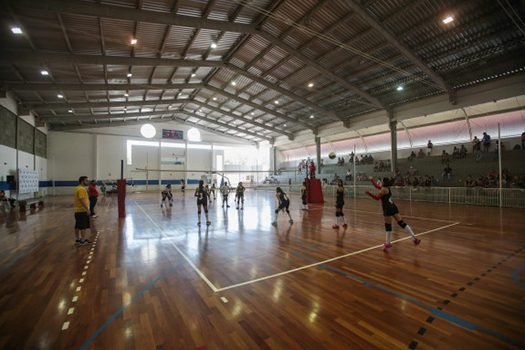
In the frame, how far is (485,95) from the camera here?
17.4 metres

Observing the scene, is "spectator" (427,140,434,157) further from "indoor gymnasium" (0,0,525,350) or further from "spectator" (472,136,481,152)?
"spectator" (472,136,481,152)

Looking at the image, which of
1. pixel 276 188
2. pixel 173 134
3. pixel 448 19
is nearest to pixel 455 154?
pixel 448 19

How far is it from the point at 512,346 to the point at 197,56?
21.0 m

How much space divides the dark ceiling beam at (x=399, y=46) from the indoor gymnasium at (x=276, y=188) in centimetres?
11

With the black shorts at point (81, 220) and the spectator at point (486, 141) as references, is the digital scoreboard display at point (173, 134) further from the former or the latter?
the spectator at point (486, 141)

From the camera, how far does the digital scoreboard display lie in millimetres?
36875

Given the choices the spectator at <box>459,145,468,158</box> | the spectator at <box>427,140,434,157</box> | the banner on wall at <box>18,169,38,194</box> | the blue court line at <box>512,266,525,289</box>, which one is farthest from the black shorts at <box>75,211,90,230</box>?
the spectator at <box>427,140,434,157</box>

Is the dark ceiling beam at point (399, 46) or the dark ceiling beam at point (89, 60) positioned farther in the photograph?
the dark ceiling beam at point (89, 60)

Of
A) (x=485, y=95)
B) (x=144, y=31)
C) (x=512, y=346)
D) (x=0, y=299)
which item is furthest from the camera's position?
(x=485, y=95)

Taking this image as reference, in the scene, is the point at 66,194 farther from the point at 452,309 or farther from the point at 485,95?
the point at 485,95

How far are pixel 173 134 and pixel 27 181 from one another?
18749mm

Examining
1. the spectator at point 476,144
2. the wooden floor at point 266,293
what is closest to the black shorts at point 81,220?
the wooden floor at point 266,293

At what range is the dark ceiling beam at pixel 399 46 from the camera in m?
12.1

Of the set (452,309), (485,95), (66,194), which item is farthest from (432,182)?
(66,194)
